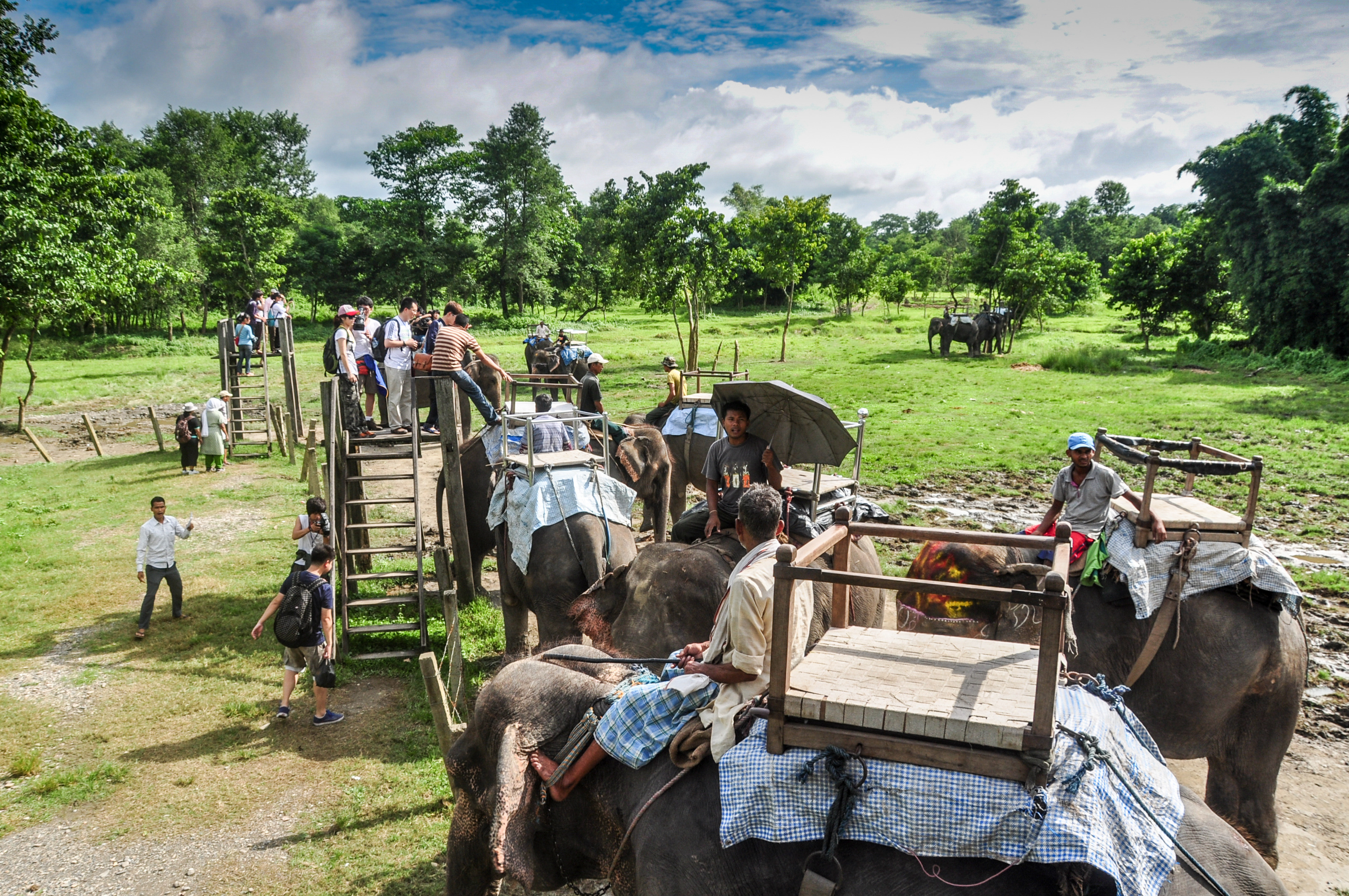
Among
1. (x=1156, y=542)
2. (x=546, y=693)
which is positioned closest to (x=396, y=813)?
(x=546, y=693)

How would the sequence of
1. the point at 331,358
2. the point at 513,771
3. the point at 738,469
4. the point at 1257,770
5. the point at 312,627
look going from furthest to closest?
the point at 331,358 < the point at 312,627 < the point at 738,469 < the point at 1257,770 < the point at 513,771

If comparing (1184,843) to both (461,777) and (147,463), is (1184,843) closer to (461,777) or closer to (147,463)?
(461,777)

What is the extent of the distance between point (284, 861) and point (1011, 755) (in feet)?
18.4

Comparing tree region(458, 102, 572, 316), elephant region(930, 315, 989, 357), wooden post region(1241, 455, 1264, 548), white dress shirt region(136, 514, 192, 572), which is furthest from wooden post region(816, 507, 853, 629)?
tree region(458, 102, 572, 316)

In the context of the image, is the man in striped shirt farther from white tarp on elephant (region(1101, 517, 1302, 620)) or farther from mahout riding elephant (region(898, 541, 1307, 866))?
white tarp on elephant (region(1101, 517, 1302, 620))

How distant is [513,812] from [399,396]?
33.5ft

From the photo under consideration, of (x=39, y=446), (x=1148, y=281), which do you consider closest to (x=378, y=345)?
(x=39, y=446)

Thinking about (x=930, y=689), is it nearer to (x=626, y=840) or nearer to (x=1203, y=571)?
(x=626, y=840)

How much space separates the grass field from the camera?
700 centimetres

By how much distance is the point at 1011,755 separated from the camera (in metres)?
3.04

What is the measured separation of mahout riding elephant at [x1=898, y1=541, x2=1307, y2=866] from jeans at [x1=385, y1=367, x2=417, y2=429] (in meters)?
9.37

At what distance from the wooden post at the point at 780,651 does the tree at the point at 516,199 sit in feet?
162

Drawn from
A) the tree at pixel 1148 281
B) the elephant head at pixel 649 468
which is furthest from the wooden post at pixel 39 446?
the tree at pixel 1148 281

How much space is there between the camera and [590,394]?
14.1 metres
